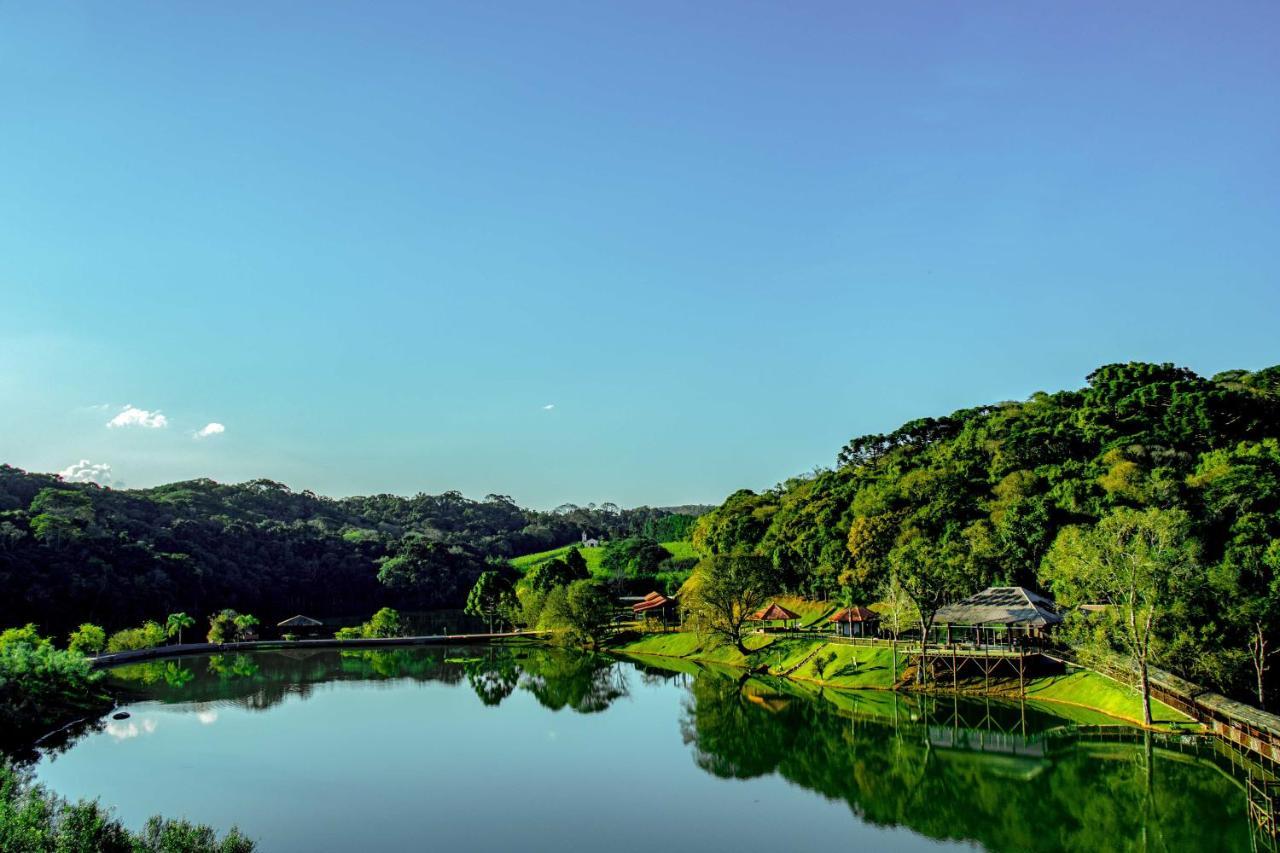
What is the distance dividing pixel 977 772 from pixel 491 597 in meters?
56.8

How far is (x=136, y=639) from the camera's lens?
63.2 metres

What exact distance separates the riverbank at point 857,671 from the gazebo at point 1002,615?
2.56 meters

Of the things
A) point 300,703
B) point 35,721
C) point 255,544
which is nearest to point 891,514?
point 300,703

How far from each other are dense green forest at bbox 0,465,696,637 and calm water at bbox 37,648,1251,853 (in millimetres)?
32721

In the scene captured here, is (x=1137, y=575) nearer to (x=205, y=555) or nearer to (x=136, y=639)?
(x=136, y=639)

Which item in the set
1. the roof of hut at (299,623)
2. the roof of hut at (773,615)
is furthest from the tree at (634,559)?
the roof of hut at (773,615)

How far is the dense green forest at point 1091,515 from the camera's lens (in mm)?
32969

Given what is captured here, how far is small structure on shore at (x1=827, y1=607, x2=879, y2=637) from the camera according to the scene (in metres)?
50.6

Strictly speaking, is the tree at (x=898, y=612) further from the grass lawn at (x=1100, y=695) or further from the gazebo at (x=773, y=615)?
the gazebo at (x=773, y=615)

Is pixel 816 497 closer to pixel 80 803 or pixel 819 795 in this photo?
pixel 819 795

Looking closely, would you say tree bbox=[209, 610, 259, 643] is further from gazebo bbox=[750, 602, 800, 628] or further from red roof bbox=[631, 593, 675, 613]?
gazebo bbox=[750, 602, 800, 628]

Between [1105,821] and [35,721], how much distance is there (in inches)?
1529

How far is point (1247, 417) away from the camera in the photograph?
56.1 meters

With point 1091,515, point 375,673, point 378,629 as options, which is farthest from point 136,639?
point 1091,515
